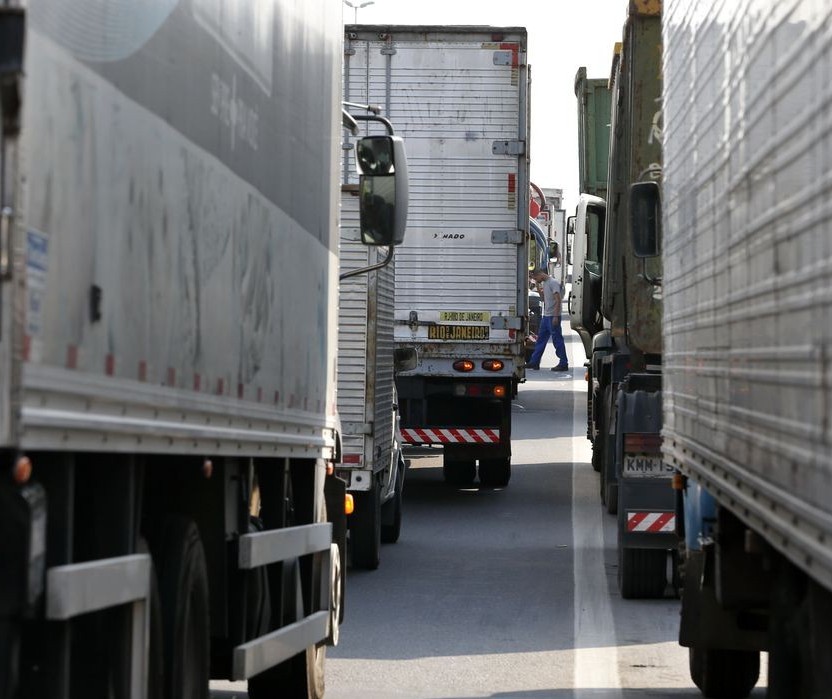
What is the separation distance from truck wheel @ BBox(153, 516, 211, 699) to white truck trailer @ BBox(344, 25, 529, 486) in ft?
43.3

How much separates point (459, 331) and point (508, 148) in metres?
1.96

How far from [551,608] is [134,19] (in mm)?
8273

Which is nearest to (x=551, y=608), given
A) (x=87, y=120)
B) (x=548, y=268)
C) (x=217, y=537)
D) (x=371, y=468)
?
(x=371, y=468)

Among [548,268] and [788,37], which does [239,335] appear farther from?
[548,268]

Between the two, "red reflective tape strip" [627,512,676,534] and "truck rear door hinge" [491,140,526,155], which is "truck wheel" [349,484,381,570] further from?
"truck rear door hinge" [491,140,526,155]

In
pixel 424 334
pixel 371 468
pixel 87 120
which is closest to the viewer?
pixel 87 120

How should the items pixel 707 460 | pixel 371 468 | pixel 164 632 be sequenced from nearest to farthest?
pixel 164 632
pixel 707 460
pixel 371 468

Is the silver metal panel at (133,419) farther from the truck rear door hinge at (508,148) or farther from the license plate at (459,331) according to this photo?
the truck rear door hinge at (508,148)

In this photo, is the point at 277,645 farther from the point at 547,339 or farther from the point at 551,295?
the point at 547,339

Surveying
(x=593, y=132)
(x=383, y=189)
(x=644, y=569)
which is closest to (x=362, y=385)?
(x=644, y=569)

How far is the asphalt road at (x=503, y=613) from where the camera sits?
962 cm

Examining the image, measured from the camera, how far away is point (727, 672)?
29.3ft

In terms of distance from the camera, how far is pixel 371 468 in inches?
551

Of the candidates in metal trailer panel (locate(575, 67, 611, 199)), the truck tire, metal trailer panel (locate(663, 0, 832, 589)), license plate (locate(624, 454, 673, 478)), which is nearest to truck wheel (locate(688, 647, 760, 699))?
metal trailer panel (locate(663, 0, 832, 589))
